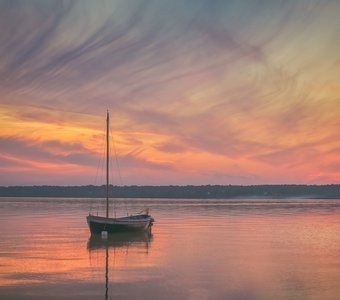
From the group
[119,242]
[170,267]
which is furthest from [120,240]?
[170,267]

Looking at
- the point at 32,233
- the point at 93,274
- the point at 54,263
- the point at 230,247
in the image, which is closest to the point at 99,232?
the point at 32,233

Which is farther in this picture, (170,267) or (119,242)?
(119,242)

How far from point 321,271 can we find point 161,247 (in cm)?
1523

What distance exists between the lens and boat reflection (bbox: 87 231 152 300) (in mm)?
40156

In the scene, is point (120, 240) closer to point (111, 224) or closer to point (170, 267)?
point (111, 224)

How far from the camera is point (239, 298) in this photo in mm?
22250

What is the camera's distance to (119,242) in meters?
46.1

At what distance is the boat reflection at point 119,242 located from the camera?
1581 inches

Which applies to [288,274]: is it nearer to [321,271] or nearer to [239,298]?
[321,271]

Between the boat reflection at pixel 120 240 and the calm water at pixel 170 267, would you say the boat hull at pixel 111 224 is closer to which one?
the boat reflection at pixel 120 240

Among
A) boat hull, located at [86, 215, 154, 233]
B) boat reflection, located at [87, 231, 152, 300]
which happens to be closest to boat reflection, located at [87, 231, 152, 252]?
boat reflection, located at [87, 231, 152, 300]

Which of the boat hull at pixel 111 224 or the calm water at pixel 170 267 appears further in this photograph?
the boat hull at pixel 111 224

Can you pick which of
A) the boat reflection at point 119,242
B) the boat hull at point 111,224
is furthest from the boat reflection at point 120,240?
the boat hull at point 111,224

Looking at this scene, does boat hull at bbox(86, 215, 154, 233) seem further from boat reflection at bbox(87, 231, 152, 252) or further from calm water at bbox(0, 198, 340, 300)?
calm water at bbox(0, 198, 340, 300)
